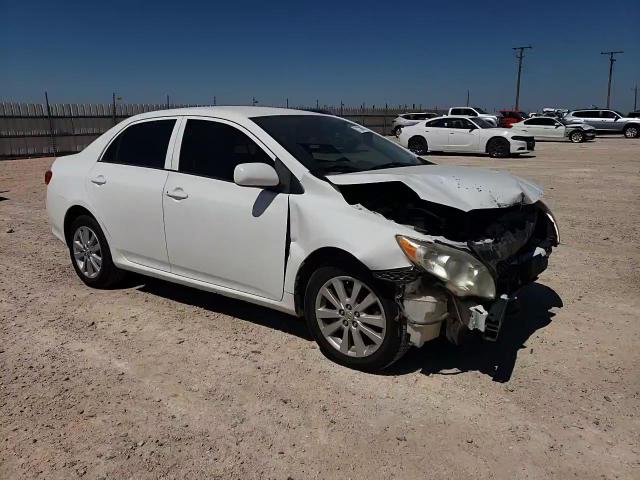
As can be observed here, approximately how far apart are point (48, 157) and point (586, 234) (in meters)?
19.3

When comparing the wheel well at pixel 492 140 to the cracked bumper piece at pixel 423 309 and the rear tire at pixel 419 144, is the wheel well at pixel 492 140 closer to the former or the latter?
the rear tire at pixel 419 144

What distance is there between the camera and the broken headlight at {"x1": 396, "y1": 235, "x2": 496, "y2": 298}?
10.6ft

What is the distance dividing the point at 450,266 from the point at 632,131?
35526 mm

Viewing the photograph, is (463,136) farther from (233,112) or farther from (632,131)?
(632,131)

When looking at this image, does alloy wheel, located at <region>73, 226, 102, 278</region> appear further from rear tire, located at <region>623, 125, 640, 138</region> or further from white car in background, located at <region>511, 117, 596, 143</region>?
rear tire, located at <region>623, 125, 640, 138</region>

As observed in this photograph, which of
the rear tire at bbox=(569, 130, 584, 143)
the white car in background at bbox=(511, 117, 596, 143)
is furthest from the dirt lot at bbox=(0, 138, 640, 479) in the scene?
the rear tire at bbox=(569, 130, 584, 143)

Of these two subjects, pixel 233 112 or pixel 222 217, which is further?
pixel 233 112

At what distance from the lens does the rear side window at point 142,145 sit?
15.3 feet

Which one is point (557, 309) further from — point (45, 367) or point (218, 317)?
point (45, 367)

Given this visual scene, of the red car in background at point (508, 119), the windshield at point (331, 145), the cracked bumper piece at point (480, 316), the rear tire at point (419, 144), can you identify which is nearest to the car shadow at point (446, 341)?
the cracked bumper piece at point (480, 316)

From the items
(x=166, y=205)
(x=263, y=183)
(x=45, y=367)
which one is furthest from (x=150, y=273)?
(x=263, y=183)

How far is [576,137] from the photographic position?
29672 mm

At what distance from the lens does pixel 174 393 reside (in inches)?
135

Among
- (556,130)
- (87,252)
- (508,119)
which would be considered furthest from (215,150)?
(508,119)
